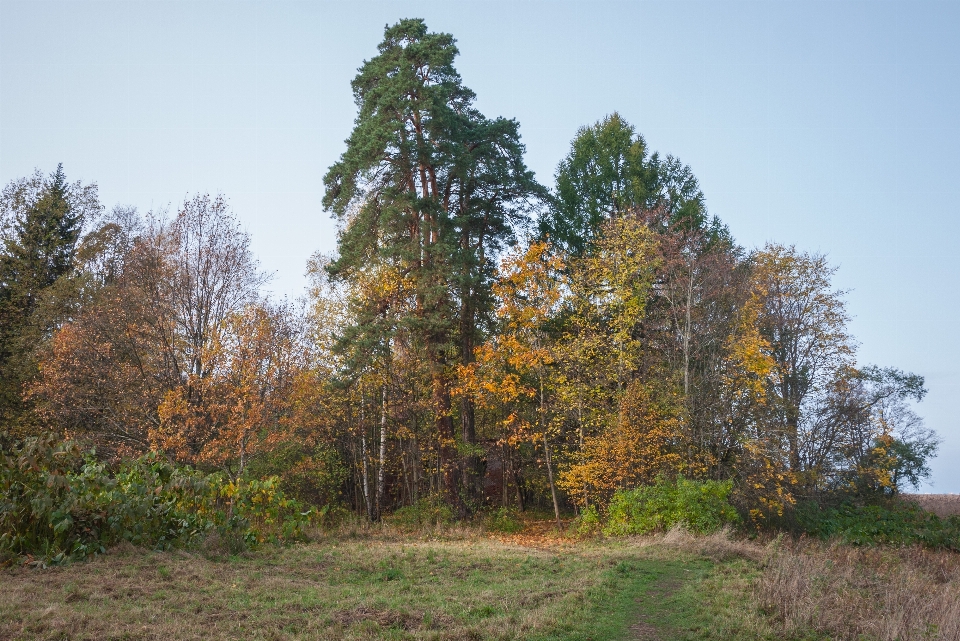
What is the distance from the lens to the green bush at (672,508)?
56.4 ft

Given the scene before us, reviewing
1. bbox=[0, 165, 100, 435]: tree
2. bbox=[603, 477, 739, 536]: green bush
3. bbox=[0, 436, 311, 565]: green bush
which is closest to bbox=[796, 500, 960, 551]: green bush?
bbox=[603, 477, 739, 536]: green bush

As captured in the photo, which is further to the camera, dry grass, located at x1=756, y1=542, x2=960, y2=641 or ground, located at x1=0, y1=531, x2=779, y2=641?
dry grass, located at x1=756, y1=542, x2=960, y2=641

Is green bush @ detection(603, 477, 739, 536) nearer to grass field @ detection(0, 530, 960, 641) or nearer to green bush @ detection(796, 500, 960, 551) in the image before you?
grass field @ detection(0, 530, 960, 641)

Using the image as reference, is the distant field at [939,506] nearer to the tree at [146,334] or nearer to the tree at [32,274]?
the tree at [146,334]

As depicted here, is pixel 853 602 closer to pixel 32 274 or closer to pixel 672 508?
pixel 672 508

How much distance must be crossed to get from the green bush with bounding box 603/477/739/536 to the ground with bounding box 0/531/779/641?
166 inches

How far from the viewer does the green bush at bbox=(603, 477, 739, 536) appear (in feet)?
56.4

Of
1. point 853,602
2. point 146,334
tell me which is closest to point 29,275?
point 146,334

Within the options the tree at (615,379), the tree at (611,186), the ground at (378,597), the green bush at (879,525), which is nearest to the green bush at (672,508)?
the tree at (615,379)

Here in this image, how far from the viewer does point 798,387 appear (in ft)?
78.5

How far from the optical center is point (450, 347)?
21.3 metres

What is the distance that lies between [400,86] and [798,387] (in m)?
17.7

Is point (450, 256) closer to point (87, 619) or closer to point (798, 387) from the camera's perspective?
point (798, 387)

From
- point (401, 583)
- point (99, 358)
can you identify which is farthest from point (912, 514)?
point (99, 358)
